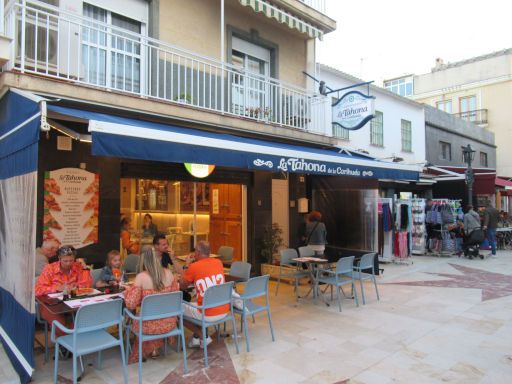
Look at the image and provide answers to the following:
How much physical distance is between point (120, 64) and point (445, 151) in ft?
59.9

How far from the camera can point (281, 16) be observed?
9242 mm

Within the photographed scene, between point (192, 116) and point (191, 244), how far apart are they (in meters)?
3.37

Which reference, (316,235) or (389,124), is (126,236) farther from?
(389,124)

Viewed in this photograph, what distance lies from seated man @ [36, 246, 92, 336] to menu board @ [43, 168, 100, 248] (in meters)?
1.49

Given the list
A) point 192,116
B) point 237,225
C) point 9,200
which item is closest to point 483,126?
point 237,225

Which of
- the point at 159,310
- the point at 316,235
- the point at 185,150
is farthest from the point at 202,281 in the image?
the point at 316,235

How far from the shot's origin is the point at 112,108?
6.38 metres

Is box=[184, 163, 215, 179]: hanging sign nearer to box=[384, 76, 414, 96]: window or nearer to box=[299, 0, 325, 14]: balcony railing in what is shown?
box=[299, 0, 325, 14]: balcony railing

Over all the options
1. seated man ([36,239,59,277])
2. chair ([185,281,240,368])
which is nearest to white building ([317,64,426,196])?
chair ([185,281,240,368])

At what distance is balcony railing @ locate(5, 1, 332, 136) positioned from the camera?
6.06 m

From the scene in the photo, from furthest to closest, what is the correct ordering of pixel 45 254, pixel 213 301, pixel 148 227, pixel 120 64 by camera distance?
1. pixel 148 227
2. pixel 120 64
3. pixel 45 254
4. pixel 213 301

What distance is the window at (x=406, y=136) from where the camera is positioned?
1684cm

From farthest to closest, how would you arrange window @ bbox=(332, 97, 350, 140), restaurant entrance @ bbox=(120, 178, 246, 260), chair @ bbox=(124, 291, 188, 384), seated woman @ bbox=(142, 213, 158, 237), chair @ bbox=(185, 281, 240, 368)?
window @ bbox=(332, 97, 350, 140), seated woman @ bbox=(142, 213, 158, 237), restaurant entrance @ bbox=(120, 178, 246, 260), chair @ bbox=(185, 281, 240, 368), chair @ bbox=(124, 291, 188, 384)

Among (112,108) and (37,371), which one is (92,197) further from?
(37,371)
